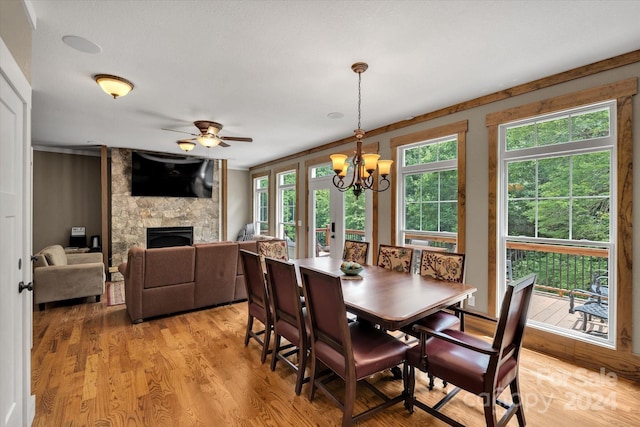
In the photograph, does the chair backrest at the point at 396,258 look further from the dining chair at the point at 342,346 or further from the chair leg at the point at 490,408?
the chair leg at the point at 490,408

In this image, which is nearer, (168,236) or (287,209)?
(168,236)

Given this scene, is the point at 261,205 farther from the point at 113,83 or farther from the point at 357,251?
the point at 113,83

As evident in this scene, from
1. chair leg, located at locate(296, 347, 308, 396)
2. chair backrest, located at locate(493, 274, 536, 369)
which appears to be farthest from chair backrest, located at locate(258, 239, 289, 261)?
chair backrest, located at locate(493, 274, 536, 369)

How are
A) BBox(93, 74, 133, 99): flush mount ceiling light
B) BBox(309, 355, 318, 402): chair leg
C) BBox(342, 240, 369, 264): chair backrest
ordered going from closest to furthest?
BBox(309, 355, 318, 402): chair leg
BBox(93, 74, 133, 99): flush mount ceiling light
BBox(342, 240, 369, 264): chair backrest

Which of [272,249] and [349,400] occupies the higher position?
[272,249]

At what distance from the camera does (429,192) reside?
4027mm

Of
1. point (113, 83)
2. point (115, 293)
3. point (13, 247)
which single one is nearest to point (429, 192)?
point (113, 83)

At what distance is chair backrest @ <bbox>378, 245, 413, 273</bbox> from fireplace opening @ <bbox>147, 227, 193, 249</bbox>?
523 cm

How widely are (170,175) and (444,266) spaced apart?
6.10m

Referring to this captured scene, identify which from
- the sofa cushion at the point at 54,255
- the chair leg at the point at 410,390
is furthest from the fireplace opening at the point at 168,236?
the chair leg at the point at 410,390

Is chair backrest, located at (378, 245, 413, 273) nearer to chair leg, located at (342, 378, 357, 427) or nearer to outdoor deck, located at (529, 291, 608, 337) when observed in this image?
outdoor deck, located at (529, 291, 608, 337)

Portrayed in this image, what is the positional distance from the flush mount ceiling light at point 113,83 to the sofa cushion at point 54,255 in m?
2.86

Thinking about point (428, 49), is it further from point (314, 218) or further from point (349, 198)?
point (314, 218)

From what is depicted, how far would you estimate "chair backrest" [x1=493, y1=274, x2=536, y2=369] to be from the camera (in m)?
1.56
